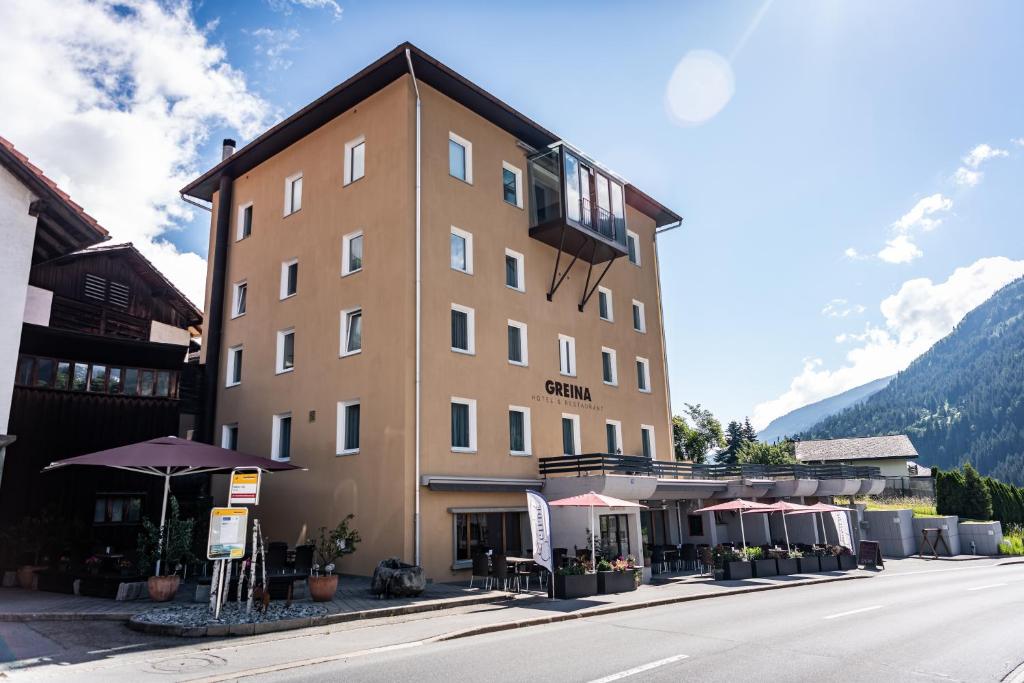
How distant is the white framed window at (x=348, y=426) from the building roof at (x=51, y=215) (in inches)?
335

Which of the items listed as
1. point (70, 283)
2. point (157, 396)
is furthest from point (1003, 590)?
point (70, 283)

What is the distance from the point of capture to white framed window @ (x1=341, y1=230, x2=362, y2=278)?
2361cm

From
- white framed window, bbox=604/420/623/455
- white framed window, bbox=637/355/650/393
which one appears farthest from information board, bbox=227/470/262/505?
white framed window, bbox=637/355/650/393

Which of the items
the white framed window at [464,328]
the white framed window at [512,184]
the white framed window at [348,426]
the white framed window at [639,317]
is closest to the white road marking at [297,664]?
the white framed window at [348,426]

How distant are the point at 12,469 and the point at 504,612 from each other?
1593 cm

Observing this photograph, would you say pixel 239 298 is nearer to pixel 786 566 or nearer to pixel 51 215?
pixel 51 215

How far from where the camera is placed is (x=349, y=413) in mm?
22438

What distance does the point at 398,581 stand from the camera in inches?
628

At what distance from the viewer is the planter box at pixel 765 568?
22.5m

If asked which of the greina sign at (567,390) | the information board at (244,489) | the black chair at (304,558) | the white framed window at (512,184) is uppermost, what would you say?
the white framed window at (512,184)

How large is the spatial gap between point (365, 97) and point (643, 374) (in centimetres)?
1678

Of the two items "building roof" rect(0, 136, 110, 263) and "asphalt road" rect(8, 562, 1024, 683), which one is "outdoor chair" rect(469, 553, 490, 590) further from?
"building roof" rect(0, 136, 110, 263)

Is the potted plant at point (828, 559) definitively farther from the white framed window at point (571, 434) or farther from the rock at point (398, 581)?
the rock at point (398, 581)

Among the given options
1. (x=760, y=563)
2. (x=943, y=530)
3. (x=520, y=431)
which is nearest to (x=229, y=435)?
(x=520, y=431)
